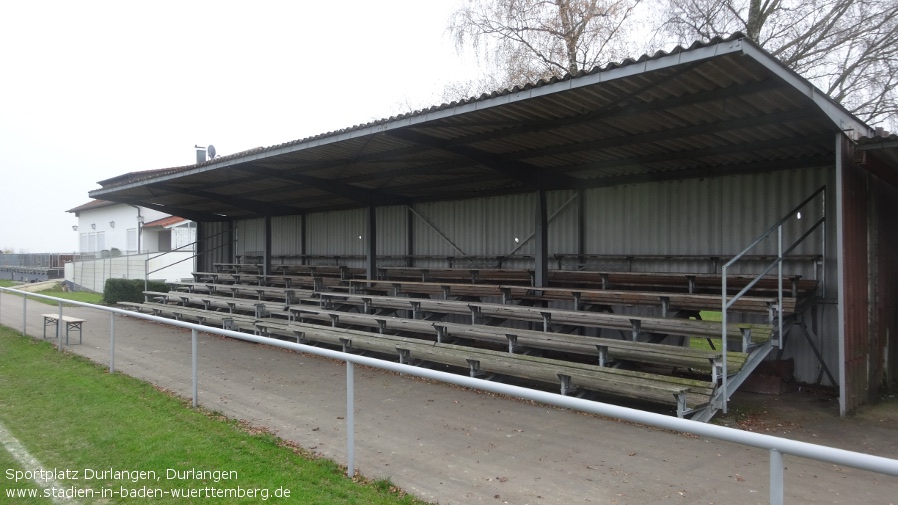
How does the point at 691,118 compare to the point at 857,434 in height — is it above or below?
above

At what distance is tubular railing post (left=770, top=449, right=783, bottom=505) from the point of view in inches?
99.1

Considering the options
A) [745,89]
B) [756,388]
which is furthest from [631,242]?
[745,89]

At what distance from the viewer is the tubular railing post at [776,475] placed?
8.26 feet

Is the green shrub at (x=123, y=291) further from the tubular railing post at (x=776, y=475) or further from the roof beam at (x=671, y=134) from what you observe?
the tubular railing post at (x=776, y=475)

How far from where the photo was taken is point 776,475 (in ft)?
8.27

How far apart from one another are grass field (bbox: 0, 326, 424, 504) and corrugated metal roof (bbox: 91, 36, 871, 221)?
4.34 m

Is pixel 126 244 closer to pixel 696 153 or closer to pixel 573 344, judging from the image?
pixel 573 344

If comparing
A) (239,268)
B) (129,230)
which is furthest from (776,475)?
(129,230)

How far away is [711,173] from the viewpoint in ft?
29.5

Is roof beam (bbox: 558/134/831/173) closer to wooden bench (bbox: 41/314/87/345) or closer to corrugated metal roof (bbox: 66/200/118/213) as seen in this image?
wooden bench (bbox: 41/314/87/345)

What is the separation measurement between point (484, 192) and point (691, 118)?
5670 millimetres

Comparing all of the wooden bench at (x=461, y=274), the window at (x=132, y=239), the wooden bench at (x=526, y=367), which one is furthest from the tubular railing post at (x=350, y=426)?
the window at (x=132, y=239)

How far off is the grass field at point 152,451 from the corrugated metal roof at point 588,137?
4.34 metres

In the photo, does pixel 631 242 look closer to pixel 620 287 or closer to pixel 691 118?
pixel 620 287
